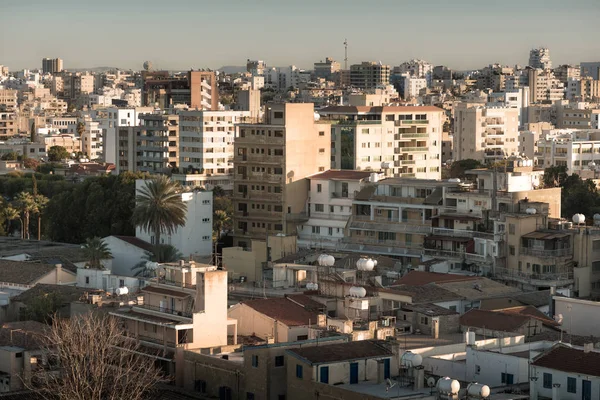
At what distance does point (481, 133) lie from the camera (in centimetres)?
10619

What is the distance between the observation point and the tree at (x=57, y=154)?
113188 millimetres

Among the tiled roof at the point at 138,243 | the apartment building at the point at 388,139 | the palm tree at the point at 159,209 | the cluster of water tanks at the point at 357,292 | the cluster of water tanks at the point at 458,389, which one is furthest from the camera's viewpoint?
the apartment building at the point at 388,139

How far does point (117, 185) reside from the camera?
64438 mm

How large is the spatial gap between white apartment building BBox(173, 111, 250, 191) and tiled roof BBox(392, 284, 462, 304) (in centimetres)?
4183

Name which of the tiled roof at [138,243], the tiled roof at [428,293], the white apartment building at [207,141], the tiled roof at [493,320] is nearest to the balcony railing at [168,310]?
the tiled roof at [493,320]

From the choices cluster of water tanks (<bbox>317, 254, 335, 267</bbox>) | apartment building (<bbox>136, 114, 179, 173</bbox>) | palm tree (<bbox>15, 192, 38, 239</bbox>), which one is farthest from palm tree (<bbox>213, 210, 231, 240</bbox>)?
apartment building (<bbox>136, 114, 179, 173</bbox>)

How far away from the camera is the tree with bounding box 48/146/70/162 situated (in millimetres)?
113188

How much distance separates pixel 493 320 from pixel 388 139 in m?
38.2

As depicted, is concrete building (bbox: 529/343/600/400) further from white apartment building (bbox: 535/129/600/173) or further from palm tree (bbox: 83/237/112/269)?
white apartment building (bbox: 535/129/600/173)

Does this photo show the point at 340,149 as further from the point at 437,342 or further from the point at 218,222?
the point at 437,342

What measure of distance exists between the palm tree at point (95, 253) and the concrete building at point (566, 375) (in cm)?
2439

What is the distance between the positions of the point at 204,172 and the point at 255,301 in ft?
145

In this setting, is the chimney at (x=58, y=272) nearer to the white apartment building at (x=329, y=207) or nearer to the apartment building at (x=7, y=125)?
the white apartment building at (x=329, y=207)

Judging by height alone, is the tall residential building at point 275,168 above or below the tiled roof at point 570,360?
above
